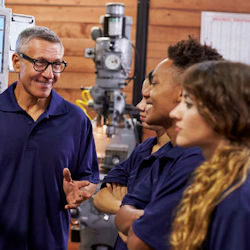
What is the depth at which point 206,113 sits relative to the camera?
1.01 meters

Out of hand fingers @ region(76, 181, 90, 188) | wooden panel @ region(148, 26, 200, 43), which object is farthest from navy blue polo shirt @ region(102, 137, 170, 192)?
wooden panel @ region(148, 26, 200, 43)

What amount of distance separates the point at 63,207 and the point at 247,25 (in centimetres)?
332

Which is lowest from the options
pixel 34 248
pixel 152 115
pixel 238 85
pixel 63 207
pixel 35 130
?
pixel 34 248

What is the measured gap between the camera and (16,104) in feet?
6.26

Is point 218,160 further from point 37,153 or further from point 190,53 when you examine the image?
point 37,153

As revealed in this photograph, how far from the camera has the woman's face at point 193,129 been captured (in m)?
1.03

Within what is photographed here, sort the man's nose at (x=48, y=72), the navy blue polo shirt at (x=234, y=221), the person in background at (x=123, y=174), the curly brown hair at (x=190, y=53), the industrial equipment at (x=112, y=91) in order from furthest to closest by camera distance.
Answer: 1. the industrial equipment at (x=112, y=91)
2. the man's nose at (x=48, y=72)
3. the person in background at (x=123, y=174)
4. the curly brown hair at (x=190, y=53)
5. the navy blue polo shirt at (x=234, y=221)

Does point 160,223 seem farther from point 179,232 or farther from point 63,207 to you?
point 63,207

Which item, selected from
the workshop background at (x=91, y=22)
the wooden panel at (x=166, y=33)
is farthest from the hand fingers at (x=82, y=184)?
the wooden panel at (x=166, y=33)

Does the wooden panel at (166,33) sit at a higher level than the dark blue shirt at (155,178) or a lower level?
higher

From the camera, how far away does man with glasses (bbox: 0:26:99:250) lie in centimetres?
184

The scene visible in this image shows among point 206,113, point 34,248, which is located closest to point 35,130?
point 34,248

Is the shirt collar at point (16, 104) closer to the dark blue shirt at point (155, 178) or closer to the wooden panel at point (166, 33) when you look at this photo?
the dark blue shirt at point (155, 178)

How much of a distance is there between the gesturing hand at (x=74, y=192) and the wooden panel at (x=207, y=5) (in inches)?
121
